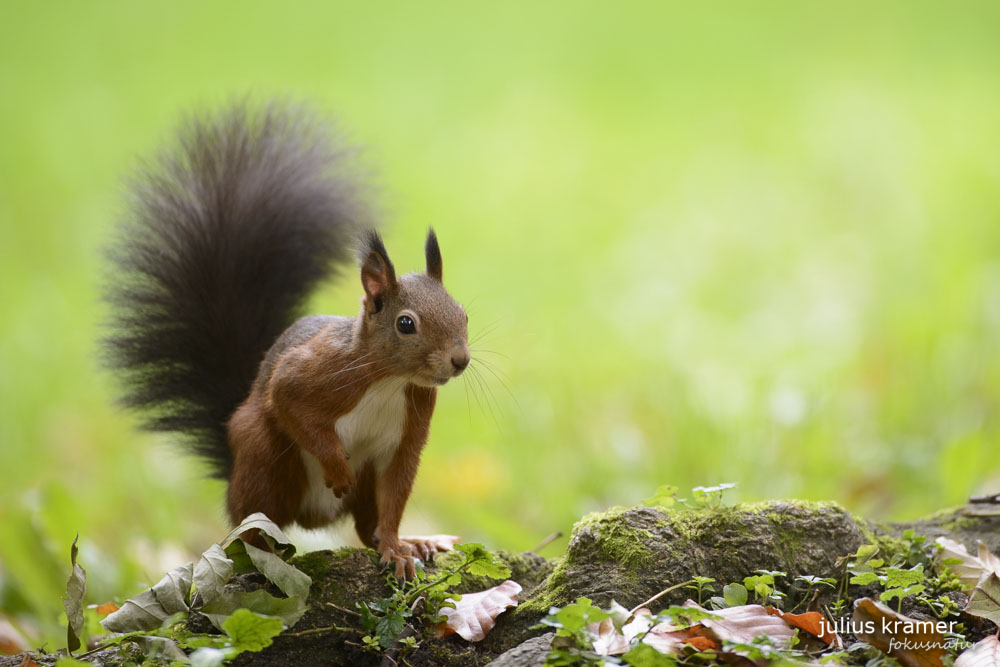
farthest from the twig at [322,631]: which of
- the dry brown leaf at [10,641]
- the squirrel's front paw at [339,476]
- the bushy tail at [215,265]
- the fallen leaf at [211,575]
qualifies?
the dry brown leaf at [10,641]

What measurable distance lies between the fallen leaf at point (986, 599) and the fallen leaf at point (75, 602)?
1.26 meters

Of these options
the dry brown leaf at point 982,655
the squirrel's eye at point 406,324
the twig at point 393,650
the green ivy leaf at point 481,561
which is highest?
the squirrel's eye at point 406,324

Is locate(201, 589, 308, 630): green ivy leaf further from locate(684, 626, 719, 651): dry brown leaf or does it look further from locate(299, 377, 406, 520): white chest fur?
locate(684, 626, 719, 651): dry brown leaf

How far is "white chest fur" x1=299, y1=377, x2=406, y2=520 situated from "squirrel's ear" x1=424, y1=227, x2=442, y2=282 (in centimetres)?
19

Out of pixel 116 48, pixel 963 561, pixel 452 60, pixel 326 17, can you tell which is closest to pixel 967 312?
pixel 963 561

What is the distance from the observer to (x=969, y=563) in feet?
5.23

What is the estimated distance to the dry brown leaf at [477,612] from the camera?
1.51 m

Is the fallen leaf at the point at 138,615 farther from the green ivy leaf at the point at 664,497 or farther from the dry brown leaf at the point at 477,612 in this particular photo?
the green ivy leaf at the point at 664,497

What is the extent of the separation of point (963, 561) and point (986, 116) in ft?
14.1

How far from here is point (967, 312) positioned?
3523mm

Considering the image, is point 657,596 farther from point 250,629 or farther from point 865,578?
point 250,629

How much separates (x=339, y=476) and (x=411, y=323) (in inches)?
10.8

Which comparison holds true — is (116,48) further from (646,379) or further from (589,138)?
(646,379)

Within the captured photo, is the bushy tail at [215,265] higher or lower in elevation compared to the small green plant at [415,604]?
higher
